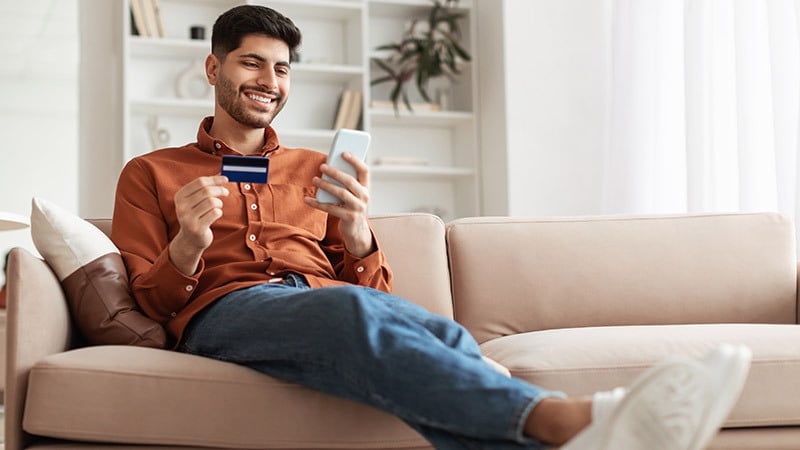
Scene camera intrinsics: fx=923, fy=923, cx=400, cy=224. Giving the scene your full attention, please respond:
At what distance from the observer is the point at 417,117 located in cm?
473

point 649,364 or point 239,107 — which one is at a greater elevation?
point 239,107

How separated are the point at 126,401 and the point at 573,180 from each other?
3.11 metres

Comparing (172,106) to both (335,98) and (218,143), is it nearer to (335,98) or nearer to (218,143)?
(335,98)

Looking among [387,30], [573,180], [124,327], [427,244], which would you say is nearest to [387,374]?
[124,327]

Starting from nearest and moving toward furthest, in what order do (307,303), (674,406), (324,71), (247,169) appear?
(674,406)
(307,303)
(247,169)
(324,71)

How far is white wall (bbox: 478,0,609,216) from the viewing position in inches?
173

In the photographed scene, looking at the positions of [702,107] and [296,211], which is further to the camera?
[702,107]

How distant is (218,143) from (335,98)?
8.69 feet

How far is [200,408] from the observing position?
64.1 inches

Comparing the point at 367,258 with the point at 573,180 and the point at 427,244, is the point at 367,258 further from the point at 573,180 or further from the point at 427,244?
the point at 573,180

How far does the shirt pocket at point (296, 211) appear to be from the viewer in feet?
6.83

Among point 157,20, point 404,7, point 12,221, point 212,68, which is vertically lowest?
point 12,221

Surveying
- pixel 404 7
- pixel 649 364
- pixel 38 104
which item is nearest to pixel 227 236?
pixel 649 364

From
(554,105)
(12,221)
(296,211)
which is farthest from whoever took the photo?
(554,105)
